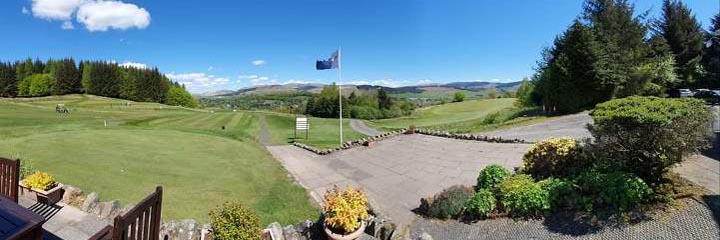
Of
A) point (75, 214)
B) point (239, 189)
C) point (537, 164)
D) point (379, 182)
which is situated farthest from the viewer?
point (379, 182)

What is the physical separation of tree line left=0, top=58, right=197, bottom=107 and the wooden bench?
282 feet

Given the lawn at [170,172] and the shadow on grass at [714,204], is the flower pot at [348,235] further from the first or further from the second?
the shadow on grass at [714,204]

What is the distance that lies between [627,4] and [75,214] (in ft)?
112

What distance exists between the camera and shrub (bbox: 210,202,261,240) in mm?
4461

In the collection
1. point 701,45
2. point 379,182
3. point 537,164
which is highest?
point 701,45

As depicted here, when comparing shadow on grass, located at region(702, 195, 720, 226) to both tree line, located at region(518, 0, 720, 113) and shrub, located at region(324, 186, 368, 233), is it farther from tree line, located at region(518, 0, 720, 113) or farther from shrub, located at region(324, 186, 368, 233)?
tree line, located at region(518, 0, 720, 113)

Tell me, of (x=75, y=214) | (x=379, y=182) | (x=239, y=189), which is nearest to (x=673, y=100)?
(x=379, y=182)

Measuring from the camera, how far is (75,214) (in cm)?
636

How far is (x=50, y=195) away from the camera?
667cm

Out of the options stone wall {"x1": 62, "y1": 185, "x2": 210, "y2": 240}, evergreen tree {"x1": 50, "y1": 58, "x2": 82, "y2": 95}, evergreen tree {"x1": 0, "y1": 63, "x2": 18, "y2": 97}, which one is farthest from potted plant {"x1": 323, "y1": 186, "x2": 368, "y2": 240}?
evergreen tree {"x1": 0, "y1": 63, "x2": 18, "y2": 97}

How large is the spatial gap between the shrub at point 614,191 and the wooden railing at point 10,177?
27.6 ft

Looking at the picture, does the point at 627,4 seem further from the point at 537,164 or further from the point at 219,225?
the point at 219,225

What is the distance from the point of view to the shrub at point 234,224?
4461mm

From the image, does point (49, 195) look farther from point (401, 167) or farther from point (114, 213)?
point (401, 167)
